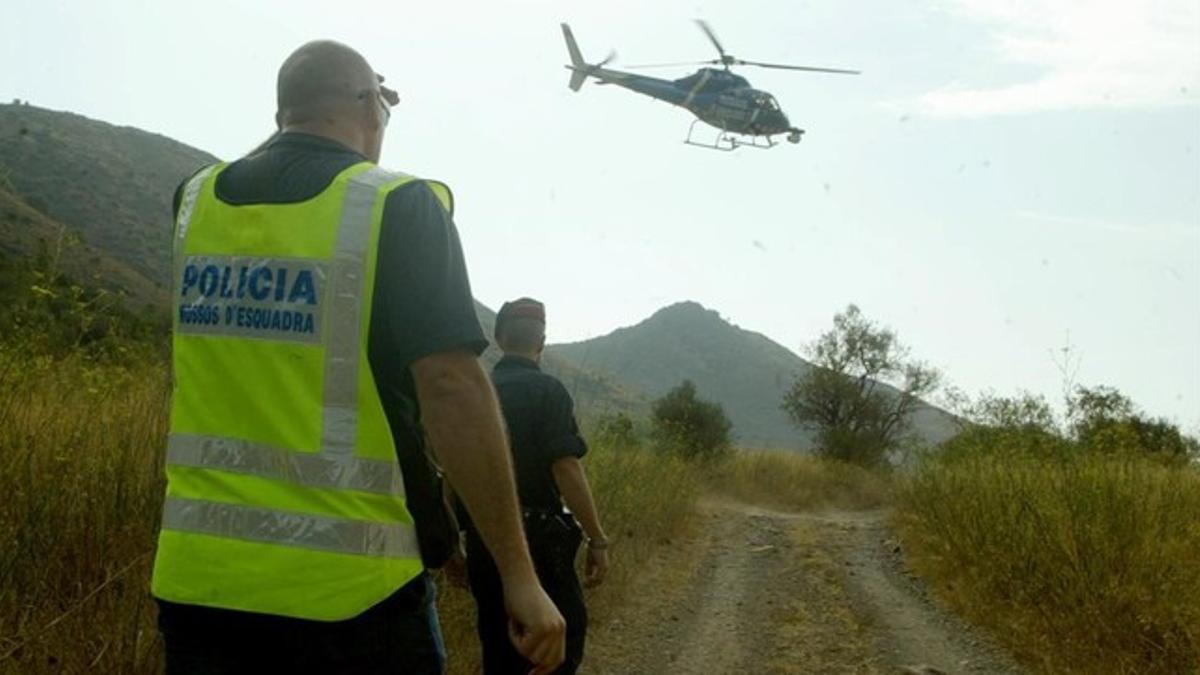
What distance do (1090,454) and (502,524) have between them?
8607 millimetres

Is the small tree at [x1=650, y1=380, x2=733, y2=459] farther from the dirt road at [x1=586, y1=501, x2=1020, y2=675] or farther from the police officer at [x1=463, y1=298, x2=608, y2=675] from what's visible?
the police officer at [x1=463, y1=298, x2=608, y2=675]

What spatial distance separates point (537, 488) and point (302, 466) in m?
2.66

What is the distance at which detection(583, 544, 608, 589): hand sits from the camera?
15.9 ft

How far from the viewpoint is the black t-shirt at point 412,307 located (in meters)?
1.99

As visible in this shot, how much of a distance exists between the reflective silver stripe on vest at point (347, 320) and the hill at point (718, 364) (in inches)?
4412

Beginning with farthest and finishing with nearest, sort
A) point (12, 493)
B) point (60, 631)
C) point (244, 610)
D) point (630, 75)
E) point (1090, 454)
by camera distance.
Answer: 1. point (630, 75)
2. point (1090, 454)
3. point (12, 493)
4. point (60, 631)
5. point (244, 610)

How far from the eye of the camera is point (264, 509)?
198 cm

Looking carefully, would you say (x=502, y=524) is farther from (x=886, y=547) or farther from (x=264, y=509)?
(x=886, y=547)

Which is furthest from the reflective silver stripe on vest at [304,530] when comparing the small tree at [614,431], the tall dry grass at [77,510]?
the small tree at [614,431]

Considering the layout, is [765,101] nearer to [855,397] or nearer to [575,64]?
[575,64]

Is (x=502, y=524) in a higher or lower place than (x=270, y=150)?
lower

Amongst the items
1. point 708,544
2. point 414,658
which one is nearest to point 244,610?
point 414,658


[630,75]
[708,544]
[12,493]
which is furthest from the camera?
[630,75]

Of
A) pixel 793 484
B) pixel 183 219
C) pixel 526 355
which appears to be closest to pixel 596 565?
pixel 526 355
